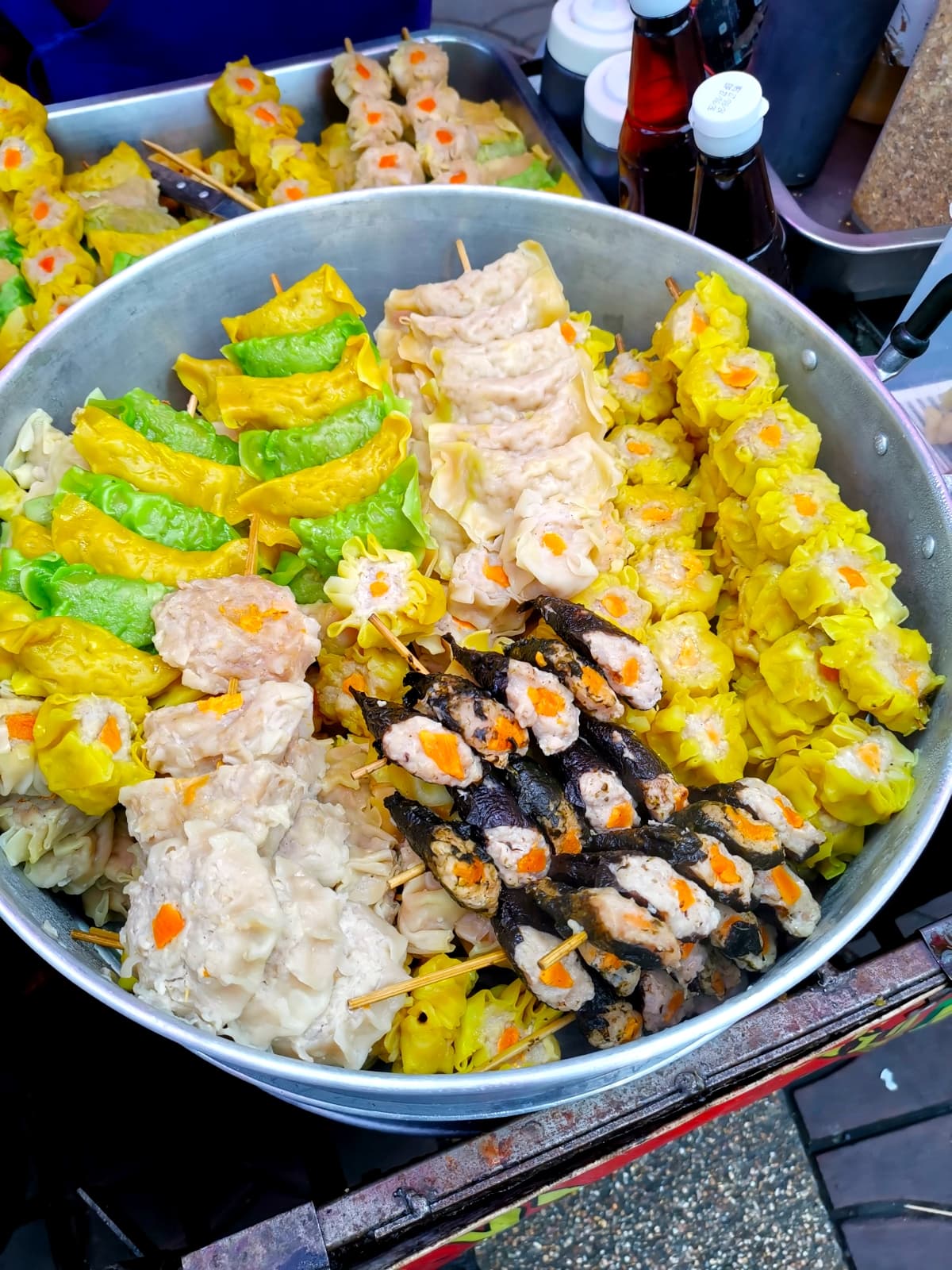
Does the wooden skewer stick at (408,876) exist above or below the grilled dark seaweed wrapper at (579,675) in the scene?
below

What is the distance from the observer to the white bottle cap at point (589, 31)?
8.86 feet

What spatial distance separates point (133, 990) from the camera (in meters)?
1.51

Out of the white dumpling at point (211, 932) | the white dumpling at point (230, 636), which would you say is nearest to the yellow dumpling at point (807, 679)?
the white dumpling at point (230, 636)

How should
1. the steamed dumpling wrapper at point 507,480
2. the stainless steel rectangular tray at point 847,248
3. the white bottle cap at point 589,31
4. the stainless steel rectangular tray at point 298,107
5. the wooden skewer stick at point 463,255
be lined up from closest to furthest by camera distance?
the steamed dumpling wrapper at point 507,480, the wooden skewer stick at point 463,255, the stainless steel rectangular tray at point 847,248, the white bottle cap at point 589,31, the stainless steel rectangular tray at point 298,107

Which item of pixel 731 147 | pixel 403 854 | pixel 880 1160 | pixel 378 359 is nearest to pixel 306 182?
pixel 378 359

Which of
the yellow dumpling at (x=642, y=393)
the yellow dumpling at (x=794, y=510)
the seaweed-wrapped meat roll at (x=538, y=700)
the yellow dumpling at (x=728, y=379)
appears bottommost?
the seaweed-wrapped meat roll at (x=538, y=700)

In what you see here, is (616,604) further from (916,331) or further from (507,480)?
(916,331)

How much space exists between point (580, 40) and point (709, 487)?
5.12ft

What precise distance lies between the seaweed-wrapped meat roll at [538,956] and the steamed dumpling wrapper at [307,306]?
1407mm

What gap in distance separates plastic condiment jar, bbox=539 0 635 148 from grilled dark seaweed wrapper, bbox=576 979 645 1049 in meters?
2.58

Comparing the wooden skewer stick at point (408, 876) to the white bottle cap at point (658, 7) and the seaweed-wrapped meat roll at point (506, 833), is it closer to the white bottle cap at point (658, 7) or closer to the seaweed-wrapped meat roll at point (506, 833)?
the seaweed-wrapped meat roll at point (506, 833)

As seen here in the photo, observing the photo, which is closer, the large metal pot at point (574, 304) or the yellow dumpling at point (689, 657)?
the large metal pot at point (574, 304)

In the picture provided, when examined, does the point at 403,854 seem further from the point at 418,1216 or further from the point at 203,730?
the point at 418,1216

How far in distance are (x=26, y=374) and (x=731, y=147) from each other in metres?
1.61
